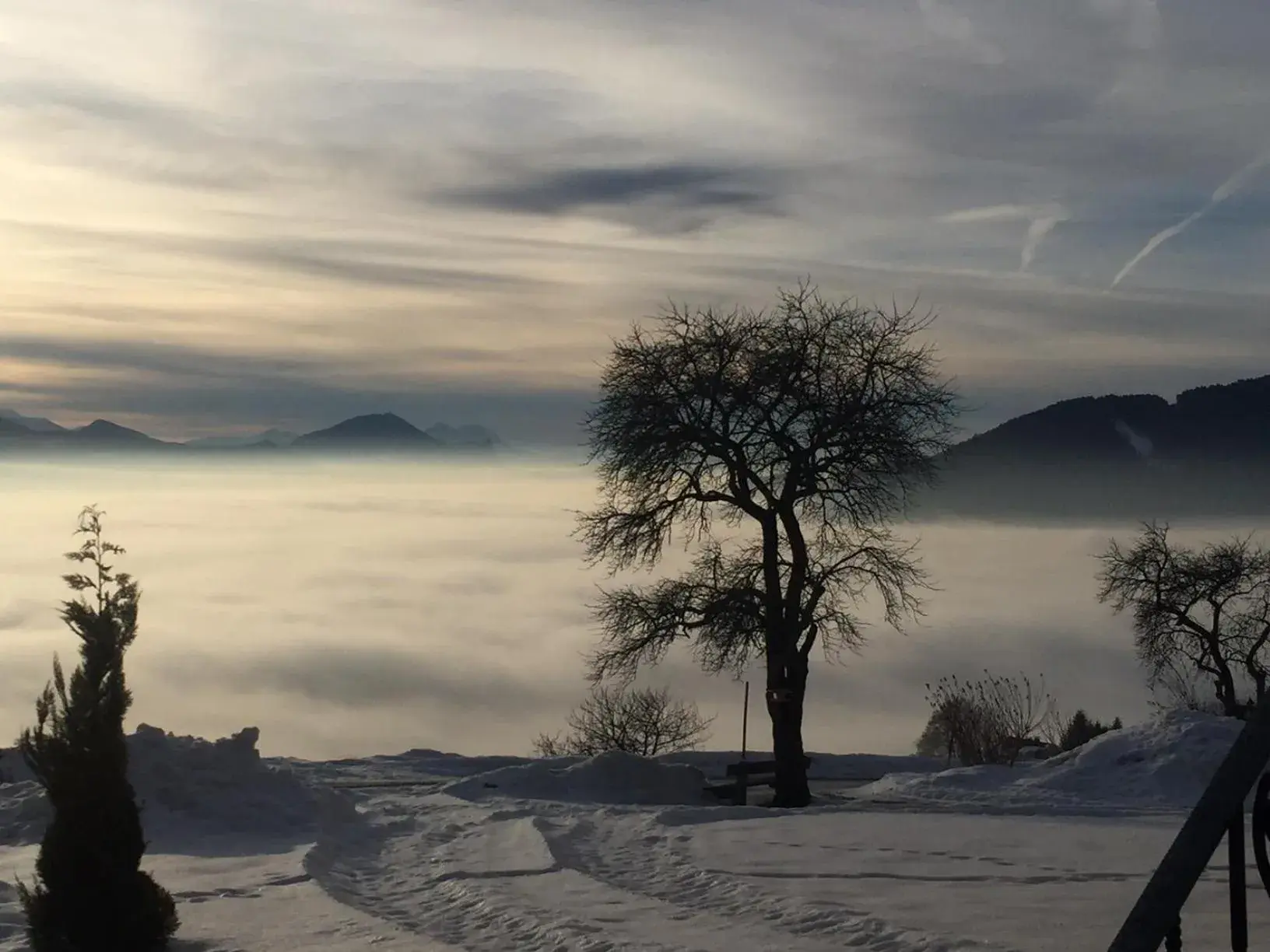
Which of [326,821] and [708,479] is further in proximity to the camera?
[708,479]

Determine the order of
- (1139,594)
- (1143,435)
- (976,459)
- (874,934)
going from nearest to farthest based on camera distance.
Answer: (874,934) < (1139,594) < (1143,435) < (976,459)

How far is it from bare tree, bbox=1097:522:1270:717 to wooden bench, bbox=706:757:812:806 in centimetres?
1794

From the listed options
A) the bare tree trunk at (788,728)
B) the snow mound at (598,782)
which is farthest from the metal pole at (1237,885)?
the bare tree trunk at (788,728)

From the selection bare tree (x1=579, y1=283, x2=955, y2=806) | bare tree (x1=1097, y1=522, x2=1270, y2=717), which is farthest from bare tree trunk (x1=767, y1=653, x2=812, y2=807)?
bare tree (x1=1097, y1=522, x2=1270, y2=717)

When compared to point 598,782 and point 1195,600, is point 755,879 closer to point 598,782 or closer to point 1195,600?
point 598,782

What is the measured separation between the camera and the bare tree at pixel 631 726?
1766 inches

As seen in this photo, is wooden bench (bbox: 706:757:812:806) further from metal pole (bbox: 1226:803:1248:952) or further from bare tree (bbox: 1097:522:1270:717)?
metal pole (bbox: 1226:803:1248:952)

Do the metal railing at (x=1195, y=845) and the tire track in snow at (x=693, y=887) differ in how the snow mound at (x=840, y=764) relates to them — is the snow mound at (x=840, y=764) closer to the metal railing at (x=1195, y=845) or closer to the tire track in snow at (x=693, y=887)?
the tire track in snow at (x=693, y=887)

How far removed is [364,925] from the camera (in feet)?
33.9

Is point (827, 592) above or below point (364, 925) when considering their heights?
above

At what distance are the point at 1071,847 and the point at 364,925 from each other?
23.7 feet

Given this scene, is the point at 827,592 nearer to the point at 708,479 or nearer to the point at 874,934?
the point at 708,479

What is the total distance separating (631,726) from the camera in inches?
1825

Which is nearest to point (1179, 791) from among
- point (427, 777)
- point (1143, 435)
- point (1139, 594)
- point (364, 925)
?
point (427, 777)
